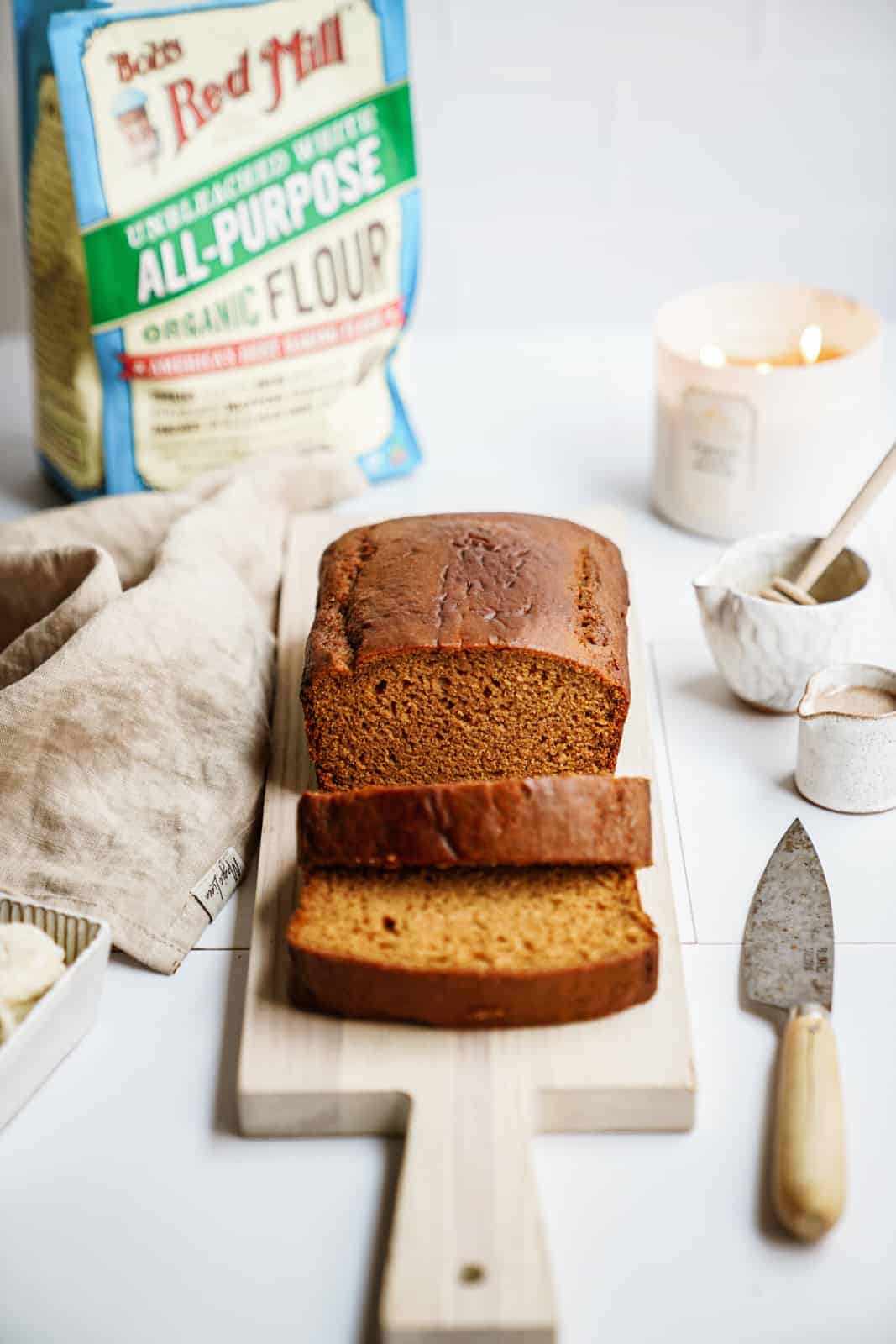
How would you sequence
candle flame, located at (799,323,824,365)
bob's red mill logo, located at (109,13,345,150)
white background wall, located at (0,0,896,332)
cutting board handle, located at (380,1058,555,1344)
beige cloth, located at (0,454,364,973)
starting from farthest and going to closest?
white background wall, located at (0,0,896,332) < candle flame, located at (799,323,824,365) < bob's red mill logo, located at (109,13,345,150) < beige cloth, located at (0,454,364,973) < cutting board handle, located at (380,1058,555,1344)

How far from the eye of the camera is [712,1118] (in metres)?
1.28

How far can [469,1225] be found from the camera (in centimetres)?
112

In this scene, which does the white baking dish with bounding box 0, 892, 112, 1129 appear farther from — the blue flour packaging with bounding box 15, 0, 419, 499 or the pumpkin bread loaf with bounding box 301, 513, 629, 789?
the blue flour packaging with bounding box 15, 0, 419, 499

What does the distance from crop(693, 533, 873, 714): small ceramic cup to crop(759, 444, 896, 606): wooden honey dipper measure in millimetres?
31

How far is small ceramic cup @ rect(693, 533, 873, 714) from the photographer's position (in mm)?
1688

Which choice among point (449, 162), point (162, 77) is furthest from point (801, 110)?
point (162, 77)

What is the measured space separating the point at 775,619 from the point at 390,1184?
828 millimetres

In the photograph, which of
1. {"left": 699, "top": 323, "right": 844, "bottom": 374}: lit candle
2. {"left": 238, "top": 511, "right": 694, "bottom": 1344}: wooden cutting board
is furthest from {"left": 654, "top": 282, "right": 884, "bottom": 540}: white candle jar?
{"left": 238, "top": 511, "right": 694, "bottom": 1344}: wooden cutting board

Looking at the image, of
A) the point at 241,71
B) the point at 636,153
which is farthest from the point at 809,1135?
the point at 636,153

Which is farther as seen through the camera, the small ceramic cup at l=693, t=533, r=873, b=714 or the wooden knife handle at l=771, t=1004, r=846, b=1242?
the small ceramic cup at l=693, t=533, r=873, b=714

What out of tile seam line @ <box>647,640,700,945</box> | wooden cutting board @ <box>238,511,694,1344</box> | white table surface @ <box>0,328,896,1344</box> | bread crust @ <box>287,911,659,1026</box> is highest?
bread crust @ <box>287,911,659,1026</box>

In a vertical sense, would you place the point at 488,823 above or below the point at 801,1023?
above

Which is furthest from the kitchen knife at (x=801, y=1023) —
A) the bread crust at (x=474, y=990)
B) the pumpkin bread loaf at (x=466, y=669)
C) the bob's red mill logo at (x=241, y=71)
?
the bob's red mill logo at (x=241, y=71)

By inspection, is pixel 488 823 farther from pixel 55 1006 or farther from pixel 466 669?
pixel 55 1006
